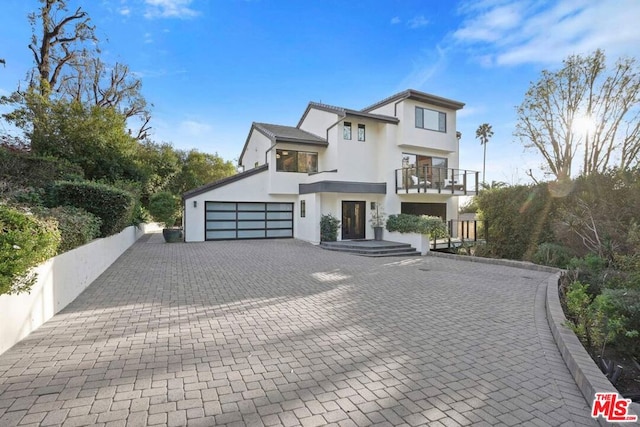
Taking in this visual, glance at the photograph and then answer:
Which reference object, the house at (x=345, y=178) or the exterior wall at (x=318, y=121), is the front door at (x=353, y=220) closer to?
the house at (x=345, y=178)

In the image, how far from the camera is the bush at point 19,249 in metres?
3.75

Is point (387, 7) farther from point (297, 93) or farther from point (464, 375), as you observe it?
point (464, 375)

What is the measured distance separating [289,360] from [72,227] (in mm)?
5898

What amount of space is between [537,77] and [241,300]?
2063 cm

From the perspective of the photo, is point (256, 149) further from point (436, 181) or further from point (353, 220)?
point (436, 181)

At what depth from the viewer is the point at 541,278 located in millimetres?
8688

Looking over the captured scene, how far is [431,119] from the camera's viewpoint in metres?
17.9

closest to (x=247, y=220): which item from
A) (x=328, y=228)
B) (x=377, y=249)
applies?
(x=328, y=228)

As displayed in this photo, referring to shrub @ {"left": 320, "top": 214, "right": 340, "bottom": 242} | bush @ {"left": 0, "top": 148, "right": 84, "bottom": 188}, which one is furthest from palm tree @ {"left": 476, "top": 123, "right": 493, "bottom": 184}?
bush @ {"left": 0, "top": 148, "right": 84, "bottom": 188}

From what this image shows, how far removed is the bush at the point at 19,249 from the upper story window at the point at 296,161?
13510 mm

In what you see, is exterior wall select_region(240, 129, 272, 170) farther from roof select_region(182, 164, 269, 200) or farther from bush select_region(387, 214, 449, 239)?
bush select_region(387, 214, 449, 239)

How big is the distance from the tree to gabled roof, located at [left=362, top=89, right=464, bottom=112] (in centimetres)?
443

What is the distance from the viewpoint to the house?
1648 centimetres

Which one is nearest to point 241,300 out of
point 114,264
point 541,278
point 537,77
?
point 114,264
